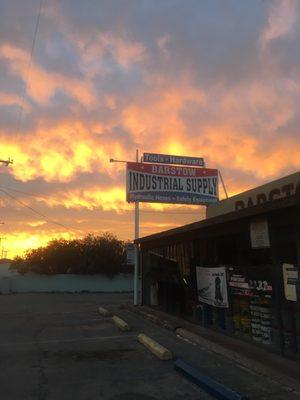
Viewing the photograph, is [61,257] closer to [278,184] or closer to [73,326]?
[73,326]

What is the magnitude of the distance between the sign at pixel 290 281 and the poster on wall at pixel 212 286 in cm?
295

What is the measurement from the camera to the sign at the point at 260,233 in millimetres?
9375

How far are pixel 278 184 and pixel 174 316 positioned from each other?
18.9 feet

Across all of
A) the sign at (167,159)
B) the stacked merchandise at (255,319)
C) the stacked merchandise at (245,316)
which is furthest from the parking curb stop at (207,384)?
the sign at (167,159)

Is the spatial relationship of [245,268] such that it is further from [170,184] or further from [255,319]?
[170,184]

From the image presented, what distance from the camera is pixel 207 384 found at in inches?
273

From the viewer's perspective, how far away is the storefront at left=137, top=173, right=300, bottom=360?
9.02 meters

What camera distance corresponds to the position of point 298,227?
10.6 m

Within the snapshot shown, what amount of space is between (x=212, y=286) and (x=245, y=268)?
216cm

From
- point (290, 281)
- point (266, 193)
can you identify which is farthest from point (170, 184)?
point (290, 281)

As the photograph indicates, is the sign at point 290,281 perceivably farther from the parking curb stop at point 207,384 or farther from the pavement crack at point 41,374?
the pavement crack at point 41,374

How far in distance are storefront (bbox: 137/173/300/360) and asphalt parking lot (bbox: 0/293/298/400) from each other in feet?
4.58

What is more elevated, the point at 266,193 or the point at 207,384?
the point at 266,193

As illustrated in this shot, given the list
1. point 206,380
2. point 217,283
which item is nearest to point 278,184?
point 217,283
